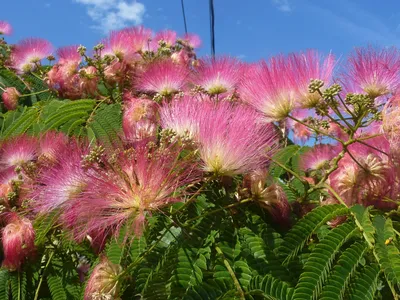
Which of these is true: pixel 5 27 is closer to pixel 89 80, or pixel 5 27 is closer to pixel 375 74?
pixel 89 80

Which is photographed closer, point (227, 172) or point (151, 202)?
point (151, 202)

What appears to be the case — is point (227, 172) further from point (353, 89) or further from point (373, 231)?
point (353, 89)

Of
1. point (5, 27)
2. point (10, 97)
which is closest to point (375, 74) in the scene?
point (10, 97)

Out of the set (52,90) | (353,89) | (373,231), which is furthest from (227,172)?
(52,90)

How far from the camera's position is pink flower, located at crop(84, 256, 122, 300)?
4.50 ft

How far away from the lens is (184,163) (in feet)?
4.31

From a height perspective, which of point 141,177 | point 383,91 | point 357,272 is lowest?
point 357,272

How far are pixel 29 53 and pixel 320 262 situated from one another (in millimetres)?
2679

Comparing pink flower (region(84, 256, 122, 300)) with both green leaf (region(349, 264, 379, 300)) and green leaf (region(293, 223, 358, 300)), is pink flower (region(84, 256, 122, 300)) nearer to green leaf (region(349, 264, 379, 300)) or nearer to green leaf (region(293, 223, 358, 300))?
green leaf (region(293, 223, 358, 300))

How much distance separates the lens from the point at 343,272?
1188 mm

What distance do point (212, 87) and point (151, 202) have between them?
Result: 758mm

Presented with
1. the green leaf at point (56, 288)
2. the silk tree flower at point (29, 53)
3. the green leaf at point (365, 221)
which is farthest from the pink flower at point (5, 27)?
the green leaf at point (365, 221)

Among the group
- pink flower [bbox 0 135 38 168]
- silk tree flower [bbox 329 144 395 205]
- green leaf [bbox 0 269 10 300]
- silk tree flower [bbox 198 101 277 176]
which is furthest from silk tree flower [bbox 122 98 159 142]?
green leaf [bbox 0 269 10 300]

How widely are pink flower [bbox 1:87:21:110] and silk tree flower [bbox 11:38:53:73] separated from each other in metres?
0.25
